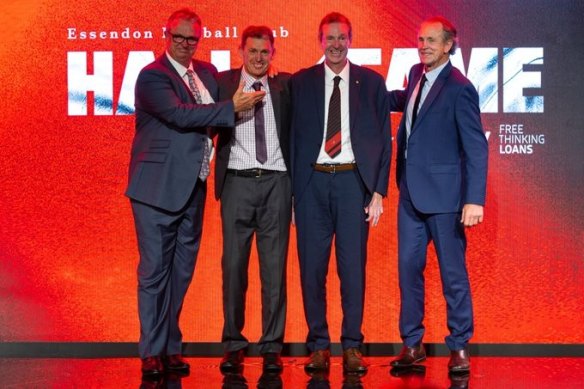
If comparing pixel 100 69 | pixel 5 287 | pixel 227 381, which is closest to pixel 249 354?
pixel 227 381

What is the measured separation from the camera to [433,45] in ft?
14.2

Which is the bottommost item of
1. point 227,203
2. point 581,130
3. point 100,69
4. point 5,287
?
point 5,287

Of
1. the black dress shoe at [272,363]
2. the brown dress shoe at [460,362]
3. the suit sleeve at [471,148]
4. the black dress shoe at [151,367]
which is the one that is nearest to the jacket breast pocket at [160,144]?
the black dress shoe at [151,367]

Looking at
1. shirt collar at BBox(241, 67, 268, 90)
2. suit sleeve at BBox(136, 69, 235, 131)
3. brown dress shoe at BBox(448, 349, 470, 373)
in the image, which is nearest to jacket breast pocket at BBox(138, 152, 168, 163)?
suit sleeve at BBox(136, 69, 235, 131)

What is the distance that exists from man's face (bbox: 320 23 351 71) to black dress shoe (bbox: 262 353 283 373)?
1.46 metres

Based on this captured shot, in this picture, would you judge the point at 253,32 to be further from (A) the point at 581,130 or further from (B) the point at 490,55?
(A) the point at 581,130

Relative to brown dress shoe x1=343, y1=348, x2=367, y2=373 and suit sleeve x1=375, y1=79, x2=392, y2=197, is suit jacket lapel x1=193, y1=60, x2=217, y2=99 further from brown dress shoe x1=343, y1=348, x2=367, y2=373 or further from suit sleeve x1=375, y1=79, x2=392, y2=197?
brown dress shoe x1=343, y1=348, x2=367, y2=373

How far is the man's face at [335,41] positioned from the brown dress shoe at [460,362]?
153cm

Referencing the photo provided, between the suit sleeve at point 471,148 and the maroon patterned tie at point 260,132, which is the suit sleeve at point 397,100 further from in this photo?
the maroon patterned tie at point 260,132

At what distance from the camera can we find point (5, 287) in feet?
17.1

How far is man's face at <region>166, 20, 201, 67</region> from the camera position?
13.8 ft

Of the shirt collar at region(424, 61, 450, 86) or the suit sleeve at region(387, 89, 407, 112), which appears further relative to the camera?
the suit sleeve at region(387, 89, 407, 112)

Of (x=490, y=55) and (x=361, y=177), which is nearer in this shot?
(x=361, y=177)

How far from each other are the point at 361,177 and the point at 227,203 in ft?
2.18
